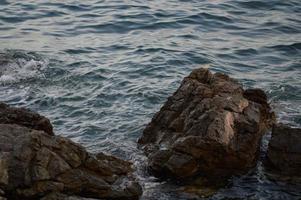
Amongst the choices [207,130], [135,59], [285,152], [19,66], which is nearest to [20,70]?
[19,66]

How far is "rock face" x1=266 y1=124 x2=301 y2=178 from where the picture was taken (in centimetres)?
954

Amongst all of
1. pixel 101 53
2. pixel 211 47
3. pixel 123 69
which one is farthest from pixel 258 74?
pixel 101 53

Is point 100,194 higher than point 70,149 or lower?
lower

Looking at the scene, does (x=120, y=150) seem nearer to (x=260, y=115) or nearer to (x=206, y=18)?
(x=260, y=115)

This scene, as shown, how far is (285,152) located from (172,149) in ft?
6.55

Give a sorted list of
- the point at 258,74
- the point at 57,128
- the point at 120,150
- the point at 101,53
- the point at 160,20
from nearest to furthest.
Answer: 1. the point at 120,150
2. the point at 57,128
3. the point at 258,74
4. the point at 101,53
5. the point at 160,20

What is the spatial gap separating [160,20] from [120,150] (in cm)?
1034

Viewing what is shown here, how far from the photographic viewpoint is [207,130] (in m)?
9.47

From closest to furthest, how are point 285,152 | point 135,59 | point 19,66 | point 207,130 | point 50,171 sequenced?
point 50,171 → point 207,130 → point 285,152 → point 19,66 → point 135,59

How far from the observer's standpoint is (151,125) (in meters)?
10.9

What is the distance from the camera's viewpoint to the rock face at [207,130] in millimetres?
9281

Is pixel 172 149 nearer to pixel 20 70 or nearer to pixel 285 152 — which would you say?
pixel 285 152

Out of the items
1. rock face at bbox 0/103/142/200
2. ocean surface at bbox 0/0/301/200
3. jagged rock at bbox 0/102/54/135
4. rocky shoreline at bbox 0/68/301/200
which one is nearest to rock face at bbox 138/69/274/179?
rocky shoreline at bbox 0/68/301/200

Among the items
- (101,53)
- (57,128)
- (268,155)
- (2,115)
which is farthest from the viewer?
(101,53)
